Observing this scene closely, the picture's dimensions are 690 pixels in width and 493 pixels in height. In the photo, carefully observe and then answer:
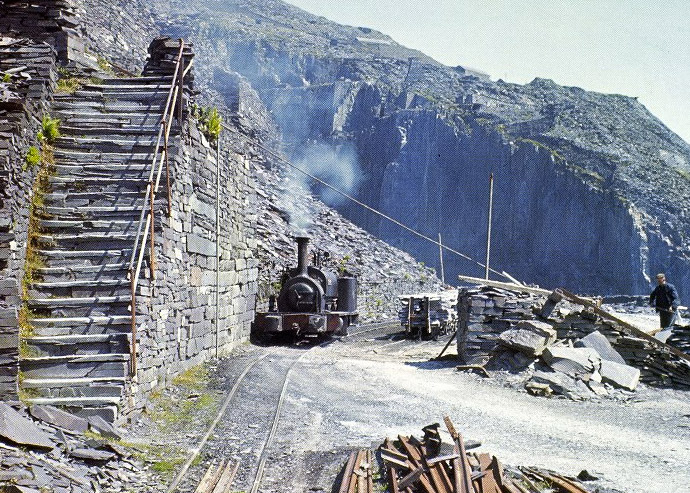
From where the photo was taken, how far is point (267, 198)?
32.0 meters

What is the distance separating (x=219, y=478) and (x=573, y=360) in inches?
301

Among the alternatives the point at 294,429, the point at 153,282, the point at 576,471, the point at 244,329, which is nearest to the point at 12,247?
the point at 153,282

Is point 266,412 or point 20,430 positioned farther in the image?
point 266,412

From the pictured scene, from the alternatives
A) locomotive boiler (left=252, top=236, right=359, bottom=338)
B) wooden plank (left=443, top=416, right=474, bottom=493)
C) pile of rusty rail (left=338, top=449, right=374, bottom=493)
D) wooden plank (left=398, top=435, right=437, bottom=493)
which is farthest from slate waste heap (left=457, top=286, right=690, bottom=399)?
pile of rusty rail (left=338, top=449, right=374, bottom=493)

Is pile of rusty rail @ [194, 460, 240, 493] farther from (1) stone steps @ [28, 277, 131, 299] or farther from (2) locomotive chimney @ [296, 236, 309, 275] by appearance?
(2) locomotive chimney @ [296, 236, 309, 275]

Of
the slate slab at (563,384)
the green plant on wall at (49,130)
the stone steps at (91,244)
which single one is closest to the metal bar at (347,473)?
the stone steps at (91,244)

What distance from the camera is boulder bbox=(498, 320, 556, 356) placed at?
38.5 ft

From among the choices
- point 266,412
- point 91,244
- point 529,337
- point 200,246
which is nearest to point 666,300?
point 529,337

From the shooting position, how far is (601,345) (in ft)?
40.2

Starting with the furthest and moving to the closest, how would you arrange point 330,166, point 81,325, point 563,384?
point 330,166 < point 563,384 < point 81,325

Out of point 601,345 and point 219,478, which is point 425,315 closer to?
point 601,345

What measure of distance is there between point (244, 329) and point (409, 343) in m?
5.45

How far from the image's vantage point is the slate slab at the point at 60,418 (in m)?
6.41

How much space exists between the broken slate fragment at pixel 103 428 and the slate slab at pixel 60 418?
13cm
